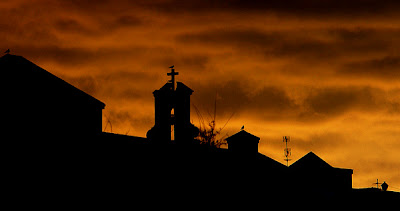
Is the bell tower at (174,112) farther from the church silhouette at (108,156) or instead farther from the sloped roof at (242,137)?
the sloped roof at (242,137)

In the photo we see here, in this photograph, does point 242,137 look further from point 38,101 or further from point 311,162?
point 38,101

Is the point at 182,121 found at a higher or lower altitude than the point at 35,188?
higher

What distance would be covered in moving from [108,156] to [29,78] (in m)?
7.25

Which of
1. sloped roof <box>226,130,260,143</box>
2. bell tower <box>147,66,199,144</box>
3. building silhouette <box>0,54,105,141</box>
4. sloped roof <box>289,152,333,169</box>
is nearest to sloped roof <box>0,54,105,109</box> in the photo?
building silhouette <box>0,54,105,141</box>

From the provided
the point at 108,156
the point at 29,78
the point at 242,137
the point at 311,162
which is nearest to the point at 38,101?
the point at 29,78

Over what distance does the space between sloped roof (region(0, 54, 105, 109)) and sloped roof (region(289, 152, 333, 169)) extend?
23.8 meters

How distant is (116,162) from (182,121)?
11.3 metres

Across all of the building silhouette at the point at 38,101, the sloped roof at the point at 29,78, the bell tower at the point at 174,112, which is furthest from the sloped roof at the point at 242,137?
the sloped roof at the point at 29,78

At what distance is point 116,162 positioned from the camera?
26.3 metres

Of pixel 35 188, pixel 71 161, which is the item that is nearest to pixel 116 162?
pixel 71 161

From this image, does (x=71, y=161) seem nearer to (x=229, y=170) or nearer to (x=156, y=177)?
(x=156, y=177)

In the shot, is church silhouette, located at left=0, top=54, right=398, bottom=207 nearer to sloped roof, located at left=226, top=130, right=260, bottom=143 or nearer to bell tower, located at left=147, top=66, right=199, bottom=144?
bell tower, located at left=147, top=66, right=199, bottom=144

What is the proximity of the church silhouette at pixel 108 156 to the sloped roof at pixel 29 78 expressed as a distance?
0.05 m

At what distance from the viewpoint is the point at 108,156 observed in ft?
86.0
